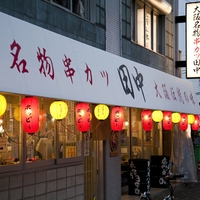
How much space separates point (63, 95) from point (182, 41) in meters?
17.7

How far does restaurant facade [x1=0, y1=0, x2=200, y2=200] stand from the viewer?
994 cm

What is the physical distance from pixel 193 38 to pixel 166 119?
17.7ft

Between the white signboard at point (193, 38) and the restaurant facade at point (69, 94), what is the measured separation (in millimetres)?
2771

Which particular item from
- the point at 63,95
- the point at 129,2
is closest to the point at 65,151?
the point at 63,95

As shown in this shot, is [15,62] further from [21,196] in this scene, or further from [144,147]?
[144,147]

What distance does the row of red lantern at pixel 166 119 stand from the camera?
17.0 metres

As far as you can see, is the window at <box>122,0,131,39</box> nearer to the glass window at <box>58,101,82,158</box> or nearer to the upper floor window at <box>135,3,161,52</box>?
the upper floor window at <box>135,3,161,52</box>

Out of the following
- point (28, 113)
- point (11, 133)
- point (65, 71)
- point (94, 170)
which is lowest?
point (94, 170)

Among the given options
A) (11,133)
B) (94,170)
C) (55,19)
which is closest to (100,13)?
(55,19)

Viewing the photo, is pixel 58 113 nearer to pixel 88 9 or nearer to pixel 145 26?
pixel 88 9

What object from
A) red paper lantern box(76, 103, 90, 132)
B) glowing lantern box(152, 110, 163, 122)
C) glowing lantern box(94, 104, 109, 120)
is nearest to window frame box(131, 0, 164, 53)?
glowing lantern box(152, 110, 163, 122)

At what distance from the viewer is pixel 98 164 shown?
16.3 metres

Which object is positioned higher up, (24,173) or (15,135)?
(15,135)

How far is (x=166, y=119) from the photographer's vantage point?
18.5 meters
